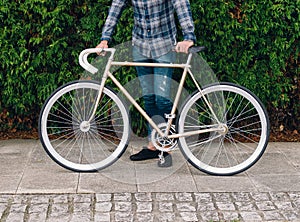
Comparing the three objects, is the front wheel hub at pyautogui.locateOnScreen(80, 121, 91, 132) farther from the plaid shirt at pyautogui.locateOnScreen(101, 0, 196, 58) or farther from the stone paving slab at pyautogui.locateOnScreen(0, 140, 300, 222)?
the plaid shirt at pyautogui.locateOnScreen(101, 0, 196, 58)

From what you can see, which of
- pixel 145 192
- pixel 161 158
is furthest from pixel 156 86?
pixel 145 192

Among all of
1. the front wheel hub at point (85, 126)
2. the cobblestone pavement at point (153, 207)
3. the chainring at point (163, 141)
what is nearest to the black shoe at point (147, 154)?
the chainring at point (163, 141)

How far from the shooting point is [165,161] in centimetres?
598

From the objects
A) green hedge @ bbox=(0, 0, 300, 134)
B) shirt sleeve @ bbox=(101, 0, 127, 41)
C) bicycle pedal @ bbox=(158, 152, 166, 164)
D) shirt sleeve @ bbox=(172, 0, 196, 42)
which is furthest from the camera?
green hedge @ bbox=(0, 0, 300, 134)

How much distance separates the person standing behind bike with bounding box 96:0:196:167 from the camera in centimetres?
557

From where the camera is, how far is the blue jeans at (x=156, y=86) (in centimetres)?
579

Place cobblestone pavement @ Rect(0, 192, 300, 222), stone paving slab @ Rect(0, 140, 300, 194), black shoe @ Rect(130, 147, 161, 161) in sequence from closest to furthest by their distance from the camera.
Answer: cobblestone pavement @ Rect(0, 192, 300, 222), stone paving slab @ Rect(0, 140, 300, 194), black shoe @ Rect(130, 147, 161, 161)

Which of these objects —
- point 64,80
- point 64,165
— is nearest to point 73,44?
point 64,80

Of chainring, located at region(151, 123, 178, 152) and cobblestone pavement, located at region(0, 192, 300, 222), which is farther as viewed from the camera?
chainring, located at region(151, 123, 178, 152)

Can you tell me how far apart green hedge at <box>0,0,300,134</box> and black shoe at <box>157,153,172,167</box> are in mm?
1171

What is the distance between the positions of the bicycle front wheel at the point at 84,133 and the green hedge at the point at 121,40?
0.41 m

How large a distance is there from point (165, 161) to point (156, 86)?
70cm

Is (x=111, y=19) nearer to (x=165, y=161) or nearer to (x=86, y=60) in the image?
(x=86, y=60)

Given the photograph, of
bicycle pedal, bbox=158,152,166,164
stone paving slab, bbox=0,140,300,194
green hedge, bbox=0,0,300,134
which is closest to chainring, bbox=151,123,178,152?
bicycle pedal, bbox=158,152,166,164
